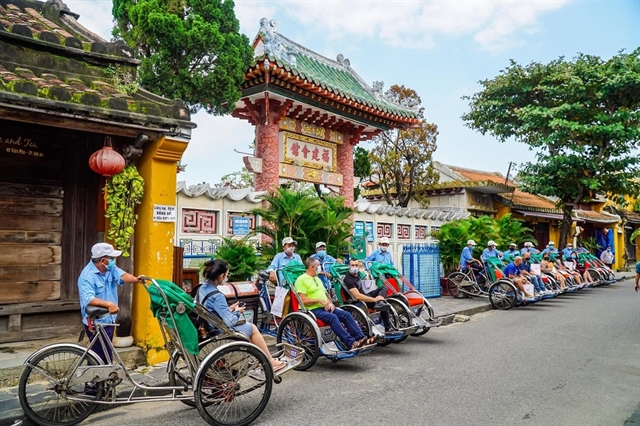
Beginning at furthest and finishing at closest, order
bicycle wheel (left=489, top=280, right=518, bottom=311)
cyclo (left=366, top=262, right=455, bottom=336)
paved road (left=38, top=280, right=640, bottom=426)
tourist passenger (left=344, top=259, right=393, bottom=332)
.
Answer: bicycle wheel (left=489, top=280, right=518, bottom=311)
cyclo (left=366, top=262, right=455, bottom=336)
tourist passenger (left=344, top=259, right=393, bottom=332)
paved road (left=38, top=280, right=640, bottom=426)

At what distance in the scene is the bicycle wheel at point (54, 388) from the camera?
4312mm

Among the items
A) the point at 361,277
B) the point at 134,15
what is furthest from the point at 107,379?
the point at 134,15

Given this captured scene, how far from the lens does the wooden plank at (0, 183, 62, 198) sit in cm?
667

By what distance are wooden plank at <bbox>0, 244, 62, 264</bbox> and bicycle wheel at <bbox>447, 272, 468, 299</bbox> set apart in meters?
10.9

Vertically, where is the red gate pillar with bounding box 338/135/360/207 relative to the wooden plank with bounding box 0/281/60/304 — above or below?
above

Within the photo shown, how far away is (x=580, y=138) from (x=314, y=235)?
45.7ft

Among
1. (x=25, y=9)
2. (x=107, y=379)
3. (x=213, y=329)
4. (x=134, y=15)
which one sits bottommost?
(x=107, y=379)

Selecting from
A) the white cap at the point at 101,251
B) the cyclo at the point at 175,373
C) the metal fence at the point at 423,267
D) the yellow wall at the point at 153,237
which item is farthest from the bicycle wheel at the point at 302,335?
the metal fence at the point at 423,267

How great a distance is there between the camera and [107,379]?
14.8ft

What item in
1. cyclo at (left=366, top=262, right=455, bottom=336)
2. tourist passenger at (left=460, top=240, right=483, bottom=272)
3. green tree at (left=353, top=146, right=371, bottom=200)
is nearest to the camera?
cyclo at (left=366, top=262, right=455, bottom=336)

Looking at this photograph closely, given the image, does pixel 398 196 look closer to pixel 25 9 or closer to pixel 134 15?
pixel 134 15

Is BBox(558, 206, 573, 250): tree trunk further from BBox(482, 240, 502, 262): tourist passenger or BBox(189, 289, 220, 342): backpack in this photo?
BBox(189, 289, 220, 342): backpack

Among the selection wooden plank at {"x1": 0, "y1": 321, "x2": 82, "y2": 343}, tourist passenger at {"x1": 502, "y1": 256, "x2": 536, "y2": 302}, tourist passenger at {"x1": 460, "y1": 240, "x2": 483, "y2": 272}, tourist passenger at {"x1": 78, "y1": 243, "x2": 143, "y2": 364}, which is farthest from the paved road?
tourist passenger at {"x1": 460, "y1": 240, "x2": 483, "y2": 272}

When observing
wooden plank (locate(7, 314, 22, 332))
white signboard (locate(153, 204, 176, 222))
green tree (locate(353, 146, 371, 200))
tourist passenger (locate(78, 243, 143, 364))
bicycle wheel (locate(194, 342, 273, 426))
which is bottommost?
bicycle wheel (locate(194, 342, 273, 426))
